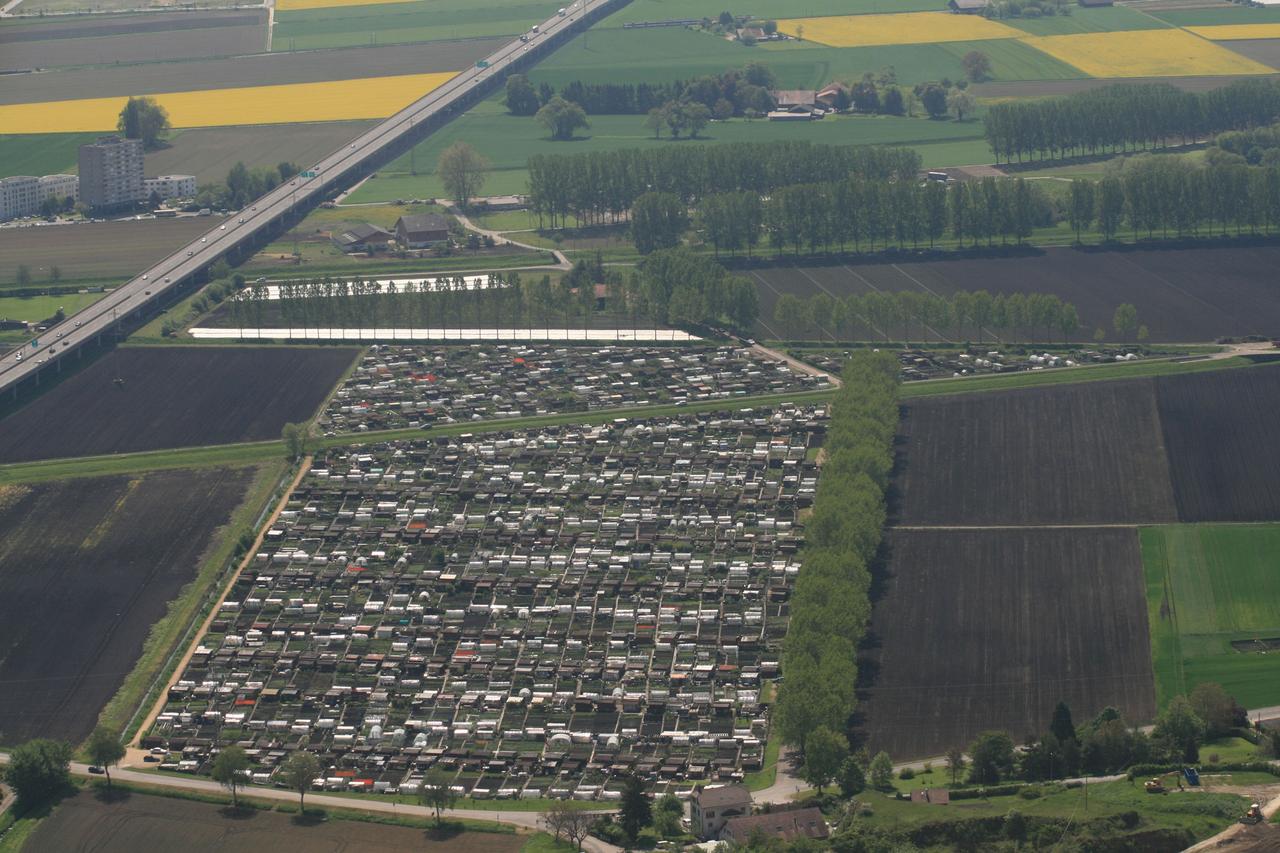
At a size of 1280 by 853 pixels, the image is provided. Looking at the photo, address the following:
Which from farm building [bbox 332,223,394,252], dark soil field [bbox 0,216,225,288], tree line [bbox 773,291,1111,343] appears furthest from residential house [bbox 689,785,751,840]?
farm building [bbox 332,223,394,252]

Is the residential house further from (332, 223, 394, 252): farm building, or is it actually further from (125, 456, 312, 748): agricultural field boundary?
(332, 223, 394, 252): farm building

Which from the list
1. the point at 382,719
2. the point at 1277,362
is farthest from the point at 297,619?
the point at 1277,362

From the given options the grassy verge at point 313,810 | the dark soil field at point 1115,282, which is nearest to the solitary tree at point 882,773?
the grassy verge at point 313,810

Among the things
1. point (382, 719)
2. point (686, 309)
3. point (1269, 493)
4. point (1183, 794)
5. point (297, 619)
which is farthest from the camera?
point (686, 309)

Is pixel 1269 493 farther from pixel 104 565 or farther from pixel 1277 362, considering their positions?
pixel 104 565

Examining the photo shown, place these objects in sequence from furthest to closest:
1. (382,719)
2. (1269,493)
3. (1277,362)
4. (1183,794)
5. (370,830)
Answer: (1277,362), (1269,493), (382,719), (370,830), (1183,794)

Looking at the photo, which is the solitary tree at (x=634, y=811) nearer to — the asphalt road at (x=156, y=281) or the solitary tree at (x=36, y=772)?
the solitary tree at (x=36, y=772)

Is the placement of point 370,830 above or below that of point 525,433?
below

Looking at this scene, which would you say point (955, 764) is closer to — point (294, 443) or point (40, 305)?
point (294, 443)
